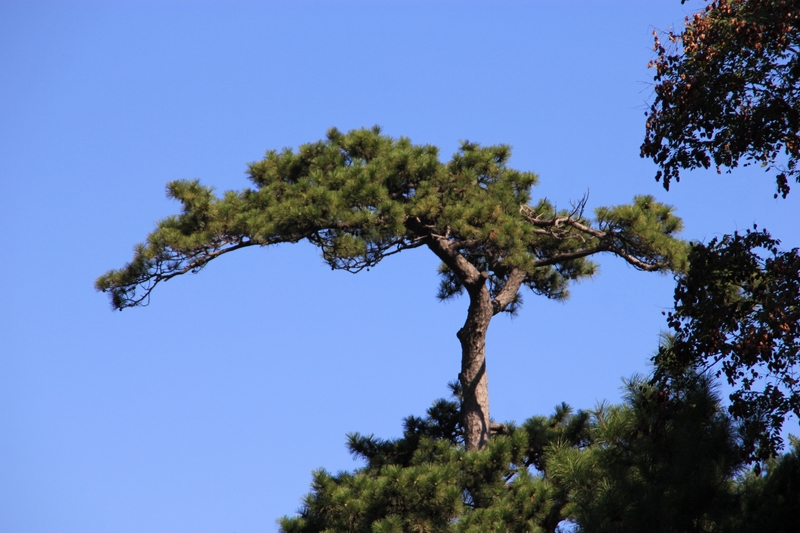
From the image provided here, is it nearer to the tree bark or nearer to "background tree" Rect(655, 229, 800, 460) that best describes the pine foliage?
the tree bark

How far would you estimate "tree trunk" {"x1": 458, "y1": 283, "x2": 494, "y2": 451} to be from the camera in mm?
11031

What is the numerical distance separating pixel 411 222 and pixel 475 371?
1.94 metres

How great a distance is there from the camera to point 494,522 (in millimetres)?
8414

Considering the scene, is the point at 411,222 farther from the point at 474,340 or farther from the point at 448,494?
the point at 448,494

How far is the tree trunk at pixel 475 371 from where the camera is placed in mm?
11031

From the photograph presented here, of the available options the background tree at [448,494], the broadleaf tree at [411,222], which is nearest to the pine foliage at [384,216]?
Result: the broadleaf tree at [411,222]

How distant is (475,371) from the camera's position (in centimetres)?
1112

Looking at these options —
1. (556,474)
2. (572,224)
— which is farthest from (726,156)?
(572,224)

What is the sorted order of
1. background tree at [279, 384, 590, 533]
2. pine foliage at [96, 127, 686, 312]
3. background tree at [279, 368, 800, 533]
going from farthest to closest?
pine foliage at [96, 127, 686, 312] < background tree at [279, 384, 590, 533] < background tree at [279, 368, 800, 533]

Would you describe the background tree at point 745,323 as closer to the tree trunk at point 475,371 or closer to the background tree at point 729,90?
the background tree at point 729,90

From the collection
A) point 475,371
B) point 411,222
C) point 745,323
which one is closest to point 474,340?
point 475,371

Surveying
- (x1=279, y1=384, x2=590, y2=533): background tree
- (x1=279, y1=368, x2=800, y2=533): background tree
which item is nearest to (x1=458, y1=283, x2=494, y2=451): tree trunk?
(x1=279, y1=384, x2=590, y2=533): background tree

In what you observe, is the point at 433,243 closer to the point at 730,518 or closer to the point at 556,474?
the point at 556,474

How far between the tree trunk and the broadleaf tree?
1 centimetres
